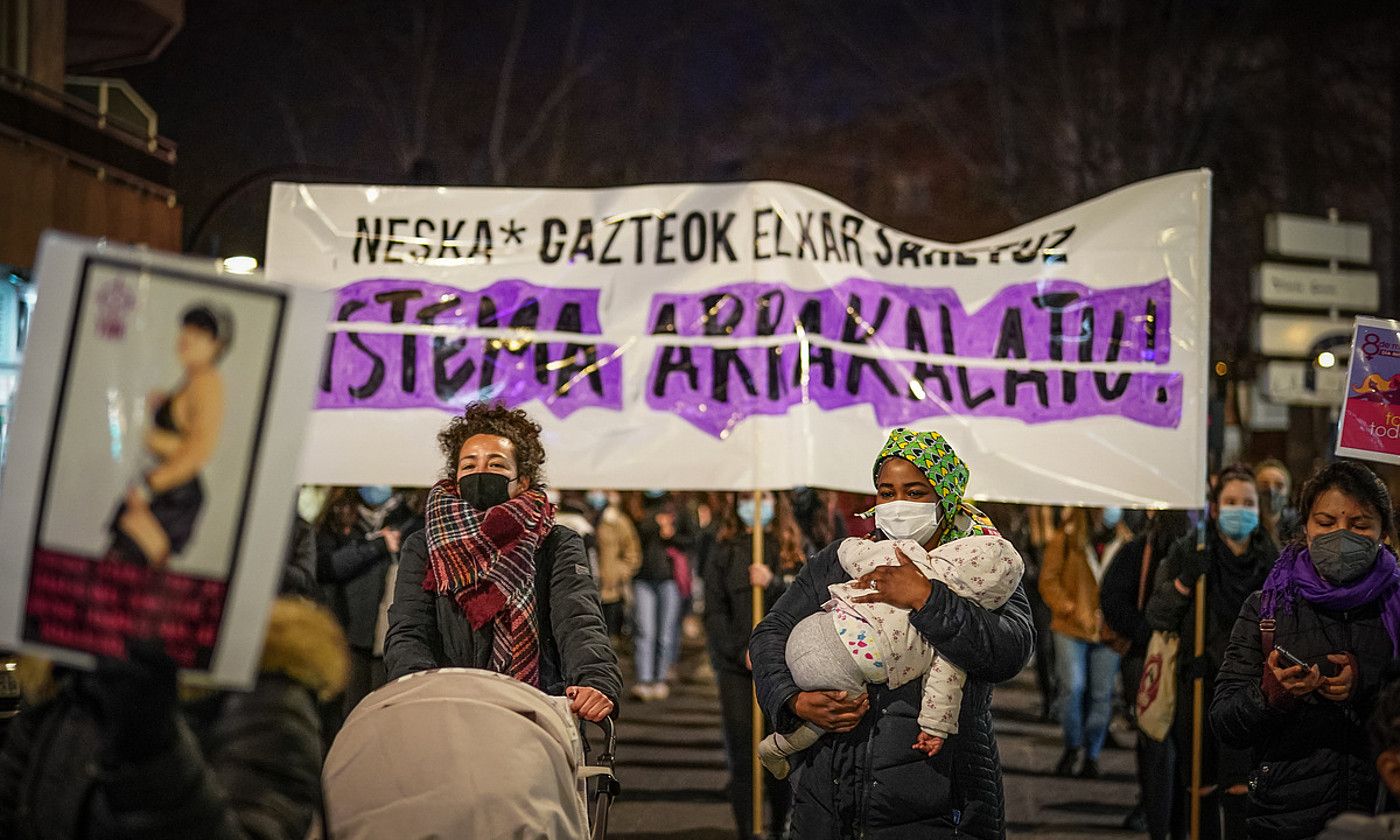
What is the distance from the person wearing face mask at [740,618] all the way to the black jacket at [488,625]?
8.96ft

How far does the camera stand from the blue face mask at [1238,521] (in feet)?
23.6

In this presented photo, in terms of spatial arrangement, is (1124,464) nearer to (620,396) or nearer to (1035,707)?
(620,396)

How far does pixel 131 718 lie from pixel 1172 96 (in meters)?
28.4

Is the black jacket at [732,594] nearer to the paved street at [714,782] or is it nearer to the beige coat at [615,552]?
the paved street at [714,782]

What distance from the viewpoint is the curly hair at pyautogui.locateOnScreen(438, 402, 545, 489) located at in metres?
5.38

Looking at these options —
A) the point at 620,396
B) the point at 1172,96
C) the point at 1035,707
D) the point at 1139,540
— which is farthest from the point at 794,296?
the point at 1172,96

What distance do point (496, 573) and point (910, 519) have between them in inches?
53.8

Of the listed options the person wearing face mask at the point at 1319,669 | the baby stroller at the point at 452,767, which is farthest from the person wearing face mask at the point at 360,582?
the person wearing face mask at the point at 1319,669

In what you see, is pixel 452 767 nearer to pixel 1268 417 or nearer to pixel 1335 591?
pixel 1335 591

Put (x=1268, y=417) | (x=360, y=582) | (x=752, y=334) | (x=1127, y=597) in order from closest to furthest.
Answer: (x=752, y=334)
(x=1127, y=597)
(x=360, y=582)
(x=1268, y=417)

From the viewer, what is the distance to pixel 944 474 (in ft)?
14.4

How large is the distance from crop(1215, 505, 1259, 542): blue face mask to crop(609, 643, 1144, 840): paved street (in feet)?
7.11

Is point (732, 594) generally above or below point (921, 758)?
above

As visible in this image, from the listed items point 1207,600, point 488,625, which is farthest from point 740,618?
point 488,625
